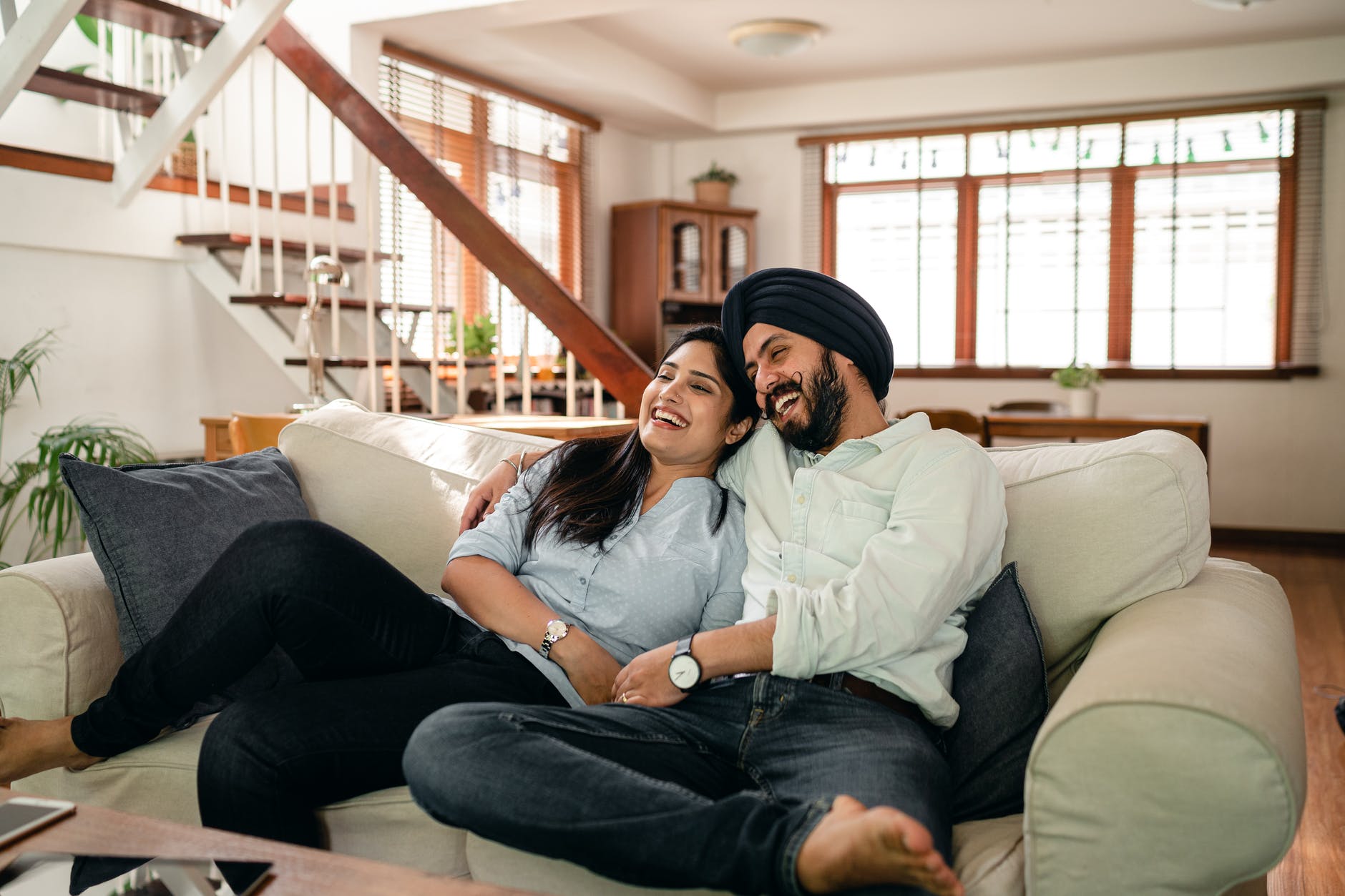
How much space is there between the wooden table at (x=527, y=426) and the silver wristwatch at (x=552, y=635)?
0.88 m

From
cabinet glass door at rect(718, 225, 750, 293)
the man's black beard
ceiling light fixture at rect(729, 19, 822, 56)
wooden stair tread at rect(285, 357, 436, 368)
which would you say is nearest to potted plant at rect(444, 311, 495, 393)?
wooden stair tread at rect(285, 357, 436, 368)

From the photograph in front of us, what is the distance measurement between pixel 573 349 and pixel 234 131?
245cm

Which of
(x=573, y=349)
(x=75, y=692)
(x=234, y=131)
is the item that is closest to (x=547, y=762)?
(x=75, y=692)

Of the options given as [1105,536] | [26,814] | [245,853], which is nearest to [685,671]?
[245,853]

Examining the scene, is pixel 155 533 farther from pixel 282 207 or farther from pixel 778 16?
pixel 778 16

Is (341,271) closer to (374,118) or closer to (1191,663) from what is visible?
(374,118)

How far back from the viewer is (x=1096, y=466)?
5.50 ft

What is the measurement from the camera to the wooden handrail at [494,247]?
305 cm

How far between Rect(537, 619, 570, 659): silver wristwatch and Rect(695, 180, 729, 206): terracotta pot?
5.47 meters

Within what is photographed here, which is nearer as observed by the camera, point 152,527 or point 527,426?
point 152,527

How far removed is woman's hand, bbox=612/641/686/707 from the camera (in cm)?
148

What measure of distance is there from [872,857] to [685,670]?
481 millimetres

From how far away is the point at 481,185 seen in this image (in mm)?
5652

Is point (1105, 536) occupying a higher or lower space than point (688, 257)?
lower
